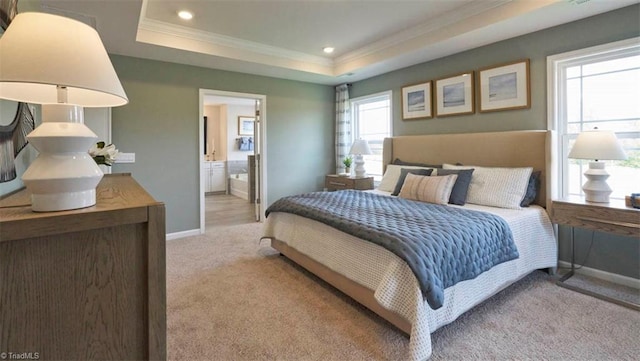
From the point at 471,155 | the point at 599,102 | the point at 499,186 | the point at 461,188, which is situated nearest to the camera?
the point at 599,102

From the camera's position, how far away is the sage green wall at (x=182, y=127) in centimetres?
393

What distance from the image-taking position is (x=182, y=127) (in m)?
4.29

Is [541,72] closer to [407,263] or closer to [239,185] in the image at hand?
[407,263]

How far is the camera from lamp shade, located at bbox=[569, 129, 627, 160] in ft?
7.94

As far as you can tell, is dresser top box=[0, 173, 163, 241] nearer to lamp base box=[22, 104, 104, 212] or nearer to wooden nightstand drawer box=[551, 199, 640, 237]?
lamp base box=[22, 104, 104, 212]

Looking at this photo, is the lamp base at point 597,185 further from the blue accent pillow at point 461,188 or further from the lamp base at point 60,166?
the lamp base at point 60,166

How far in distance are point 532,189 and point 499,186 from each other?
30cm

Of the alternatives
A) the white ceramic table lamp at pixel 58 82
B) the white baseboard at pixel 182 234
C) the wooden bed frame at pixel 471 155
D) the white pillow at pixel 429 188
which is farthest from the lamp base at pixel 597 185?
the white baseboard at pixel 182 234

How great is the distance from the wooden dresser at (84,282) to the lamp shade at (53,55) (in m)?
0.35

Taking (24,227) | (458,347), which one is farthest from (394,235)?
(24,227)

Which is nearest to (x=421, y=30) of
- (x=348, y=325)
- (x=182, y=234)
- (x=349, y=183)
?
(x=349, y=183)

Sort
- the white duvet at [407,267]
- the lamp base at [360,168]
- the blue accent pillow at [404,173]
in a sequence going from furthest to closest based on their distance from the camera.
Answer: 1. the lamp base at [360,168]
2. the blue accent pillow at [404,173]
3. the white duvet at [407,267]

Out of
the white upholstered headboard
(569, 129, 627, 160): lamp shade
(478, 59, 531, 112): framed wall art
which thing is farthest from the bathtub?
(569, 129, 627, 160): lamp shade

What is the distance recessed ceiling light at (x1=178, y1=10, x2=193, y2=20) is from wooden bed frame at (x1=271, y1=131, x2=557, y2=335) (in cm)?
259
